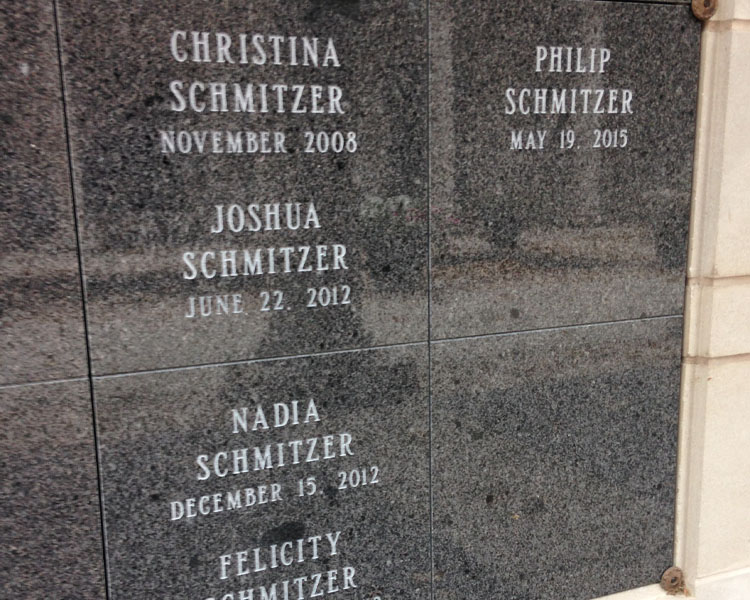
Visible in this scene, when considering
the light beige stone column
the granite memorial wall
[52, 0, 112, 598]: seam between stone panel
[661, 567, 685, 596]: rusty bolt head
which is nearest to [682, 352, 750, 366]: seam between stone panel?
the light beige stone column

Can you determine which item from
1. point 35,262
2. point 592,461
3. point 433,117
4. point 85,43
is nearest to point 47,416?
point 35,262

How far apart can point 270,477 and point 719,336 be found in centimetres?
256

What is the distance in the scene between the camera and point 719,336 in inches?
145

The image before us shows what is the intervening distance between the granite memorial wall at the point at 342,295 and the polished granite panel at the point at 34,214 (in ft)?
0.03

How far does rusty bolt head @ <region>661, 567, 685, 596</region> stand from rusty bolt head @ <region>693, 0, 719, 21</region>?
3078mm

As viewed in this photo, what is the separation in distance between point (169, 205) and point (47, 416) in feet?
3.15

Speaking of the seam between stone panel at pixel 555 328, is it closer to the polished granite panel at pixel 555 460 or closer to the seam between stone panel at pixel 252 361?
the polished granite panel at pixel 555 460

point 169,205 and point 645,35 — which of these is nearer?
point 169,205

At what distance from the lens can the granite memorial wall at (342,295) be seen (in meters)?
2.59

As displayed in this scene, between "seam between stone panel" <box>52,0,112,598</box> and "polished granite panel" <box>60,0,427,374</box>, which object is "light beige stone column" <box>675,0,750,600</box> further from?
"seam between stone panel" <box>52,0,112,598</box>

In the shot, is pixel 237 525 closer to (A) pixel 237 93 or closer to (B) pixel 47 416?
(B) pixel 47 416

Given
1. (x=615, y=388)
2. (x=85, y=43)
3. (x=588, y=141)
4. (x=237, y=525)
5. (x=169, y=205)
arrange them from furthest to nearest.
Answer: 1. (x=615, y=388)
2. (x=588, y=141)
3. (x=237, y=525)
4. (x=169, y=205)
5. (x=85, y=43)

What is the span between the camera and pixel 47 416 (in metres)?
2.61

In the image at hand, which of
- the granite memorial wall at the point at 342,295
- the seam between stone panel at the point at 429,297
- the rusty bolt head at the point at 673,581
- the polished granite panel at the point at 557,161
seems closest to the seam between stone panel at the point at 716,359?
the granite memorial wall at the point at 342,295
